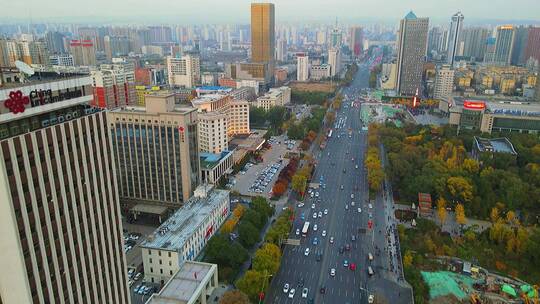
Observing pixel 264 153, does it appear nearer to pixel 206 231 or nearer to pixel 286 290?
pixel 206 231

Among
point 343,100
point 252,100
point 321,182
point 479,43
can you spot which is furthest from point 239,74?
point 479,43

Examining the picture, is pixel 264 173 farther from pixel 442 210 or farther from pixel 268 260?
pixel 268 260

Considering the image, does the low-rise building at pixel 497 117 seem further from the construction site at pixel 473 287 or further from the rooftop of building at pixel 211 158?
the rooftop of building at pixel 211 158

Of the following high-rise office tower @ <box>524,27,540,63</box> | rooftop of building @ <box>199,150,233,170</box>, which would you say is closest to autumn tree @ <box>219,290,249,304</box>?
rooftop of building @ <box>199,150,233,170</box>

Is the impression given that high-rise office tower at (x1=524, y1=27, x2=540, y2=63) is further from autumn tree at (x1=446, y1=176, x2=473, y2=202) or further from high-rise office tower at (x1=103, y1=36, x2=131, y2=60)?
high-rise office tower at (x1=103, y1=36, x2=131, y2=60)

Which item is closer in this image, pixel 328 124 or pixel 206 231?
pixel 206 231
